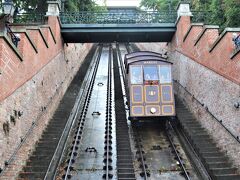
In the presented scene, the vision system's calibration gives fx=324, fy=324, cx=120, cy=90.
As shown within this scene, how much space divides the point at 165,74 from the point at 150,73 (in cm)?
65

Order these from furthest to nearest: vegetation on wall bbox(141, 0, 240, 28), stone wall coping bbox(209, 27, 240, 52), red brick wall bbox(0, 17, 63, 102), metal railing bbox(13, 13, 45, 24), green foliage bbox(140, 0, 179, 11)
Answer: green foliage bbox(140, 0, 179, 11)
metal railing bbox(13, 13, 45, 24)
vegetation on wall bbox(141, 0, 240, 28)
stone wall coping bbox(209, 27, 240, 52)
red brick wall bbox(0, 17, 63, 102)

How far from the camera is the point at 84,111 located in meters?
16.5

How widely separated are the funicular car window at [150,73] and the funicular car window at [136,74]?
22cm

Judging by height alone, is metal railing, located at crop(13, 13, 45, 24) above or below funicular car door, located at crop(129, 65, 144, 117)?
above

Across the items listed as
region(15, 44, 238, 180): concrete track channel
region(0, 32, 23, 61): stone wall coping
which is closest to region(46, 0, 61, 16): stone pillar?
region(15, 44, 238, 180): concrete track channel

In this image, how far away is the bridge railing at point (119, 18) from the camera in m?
17.6

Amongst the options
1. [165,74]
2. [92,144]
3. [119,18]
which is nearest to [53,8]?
[119,18]

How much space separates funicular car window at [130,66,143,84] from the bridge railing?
180 inches

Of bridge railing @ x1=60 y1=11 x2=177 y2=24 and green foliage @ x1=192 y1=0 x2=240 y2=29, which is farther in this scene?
bridge railing @ x1=60 y1=11 x2=177 y2=24

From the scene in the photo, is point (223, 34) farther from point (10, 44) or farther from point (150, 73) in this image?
point (10, 44)

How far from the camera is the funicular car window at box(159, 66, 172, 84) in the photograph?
45.3 feet

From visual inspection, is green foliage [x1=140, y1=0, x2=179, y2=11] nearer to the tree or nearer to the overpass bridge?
the overpass bridge

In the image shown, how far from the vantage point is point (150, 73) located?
13906 mm

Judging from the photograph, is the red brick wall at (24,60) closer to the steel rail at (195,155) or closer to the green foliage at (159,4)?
the steel rail at (195,155)
